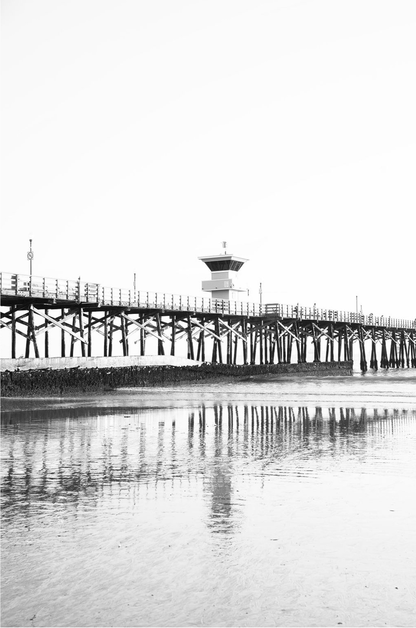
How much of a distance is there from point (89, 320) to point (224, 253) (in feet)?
83.9

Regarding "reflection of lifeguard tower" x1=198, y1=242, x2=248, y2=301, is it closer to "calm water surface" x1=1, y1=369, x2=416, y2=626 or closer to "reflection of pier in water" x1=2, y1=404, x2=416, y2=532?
"reflection of pier in water" x1=2, y1=404, x2=416, y2=532

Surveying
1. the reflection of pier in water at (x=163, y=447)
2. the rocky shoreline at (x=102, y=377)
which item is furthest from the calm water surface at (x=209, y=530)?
the rocky shoreline at (x=102, y=377)

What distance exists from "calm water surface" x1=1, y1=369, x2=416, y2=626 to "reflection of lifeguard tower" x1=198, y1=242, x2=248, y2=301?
53.6 metres

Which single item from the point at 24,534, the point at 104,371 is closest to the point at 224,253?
the point at 104,371

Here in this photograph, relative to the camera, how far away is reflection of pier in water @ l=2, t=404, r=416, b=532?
337 inches

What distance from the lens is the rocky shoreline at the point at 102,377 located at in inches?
1110

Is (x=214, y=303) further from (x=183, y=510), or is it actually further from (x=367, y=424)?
(x=183, y=510)

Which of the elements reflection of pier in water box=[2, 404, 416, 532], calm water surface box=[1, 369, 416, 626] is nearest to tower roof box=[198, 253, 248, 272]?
reflection of pier in water box=[2, 404, 416, 532]

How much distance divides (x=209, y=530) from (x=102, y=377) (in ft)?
86.5

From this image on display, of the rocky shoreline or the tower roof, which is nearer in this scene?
the rocky shoreline

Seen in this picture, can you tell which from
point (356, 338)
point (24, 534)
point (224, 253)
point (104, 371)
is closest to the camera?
point (24, 534)

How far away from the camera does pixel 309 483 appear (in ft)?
29.6

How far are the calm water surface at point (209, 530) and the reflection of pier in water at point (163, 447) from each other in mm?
42

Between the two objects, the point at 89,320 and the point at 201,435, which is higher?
the point at 89,320
